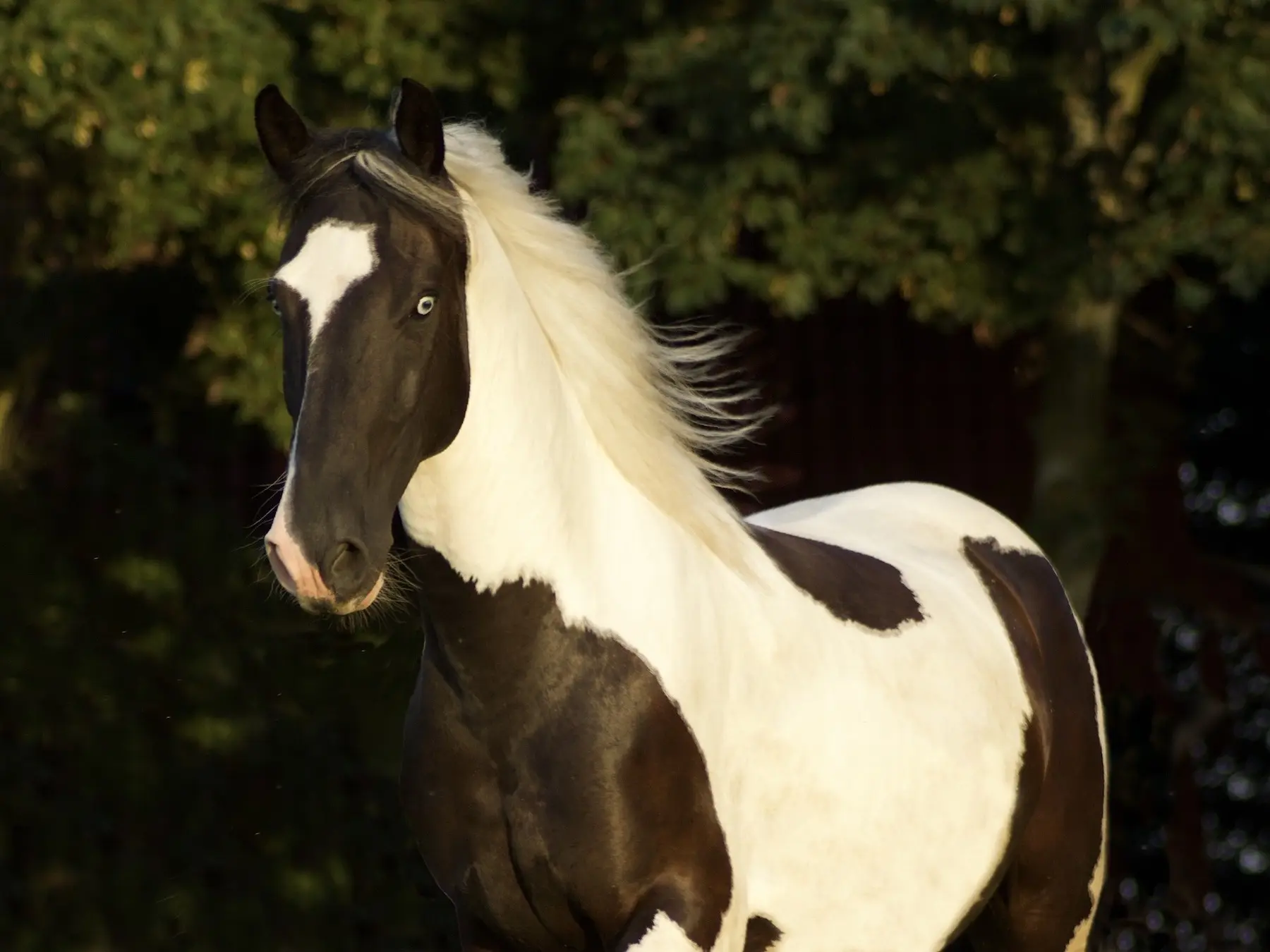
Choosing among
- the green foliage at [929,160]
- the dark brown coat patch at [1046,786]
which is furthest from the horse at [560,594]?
the green foliage at [929,160]

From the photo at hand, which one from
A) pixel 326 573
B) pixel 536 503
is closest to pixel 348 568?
pixel 326 573

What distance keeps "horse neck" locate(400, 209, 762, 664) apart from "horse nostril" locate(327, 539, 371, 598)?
304 millimetres

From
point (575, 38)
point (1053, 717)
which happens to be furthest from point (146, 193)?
point (1053, 717)

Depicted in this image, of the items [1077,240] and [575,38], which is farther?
[575,38]

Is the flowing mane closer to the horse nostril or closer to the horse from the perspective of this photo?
the horse

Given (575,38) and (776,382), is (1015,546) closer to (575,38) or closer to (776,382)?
(575,38)

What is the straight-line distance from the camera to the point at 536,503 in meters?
3.18

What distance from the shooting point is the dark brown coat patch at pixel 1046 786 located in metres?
4.35

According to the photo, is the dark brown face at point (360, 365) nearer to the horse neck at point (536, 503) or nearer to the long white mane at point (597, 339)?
the horse neck at point (536, 503)

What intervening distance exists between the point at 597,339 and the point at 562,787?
32.9 inches

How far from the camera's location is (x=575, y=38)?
22.4 ft

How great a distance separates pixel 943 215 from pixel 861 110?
479mm

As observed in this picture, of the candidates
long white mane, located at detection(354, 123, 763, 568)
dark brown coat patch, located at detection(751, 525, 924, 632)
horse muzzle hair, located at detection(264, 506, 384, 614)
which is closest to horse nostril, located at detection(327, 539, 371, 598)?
horse muzzle hair, located at detection(264, 506, 384, 614)

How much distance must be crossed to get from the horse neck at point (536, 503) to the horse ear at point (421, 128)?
0.18 meters
